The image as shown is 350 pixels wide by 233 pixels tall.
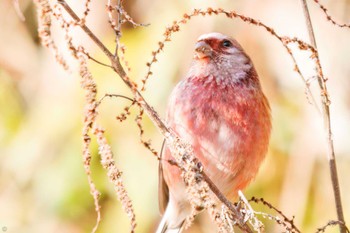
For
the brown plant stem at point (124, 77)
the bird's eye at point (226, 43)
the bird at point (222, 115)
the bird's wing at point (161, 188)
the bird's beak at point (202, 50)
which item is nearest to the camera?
the brown plant stem at point (124, 77)

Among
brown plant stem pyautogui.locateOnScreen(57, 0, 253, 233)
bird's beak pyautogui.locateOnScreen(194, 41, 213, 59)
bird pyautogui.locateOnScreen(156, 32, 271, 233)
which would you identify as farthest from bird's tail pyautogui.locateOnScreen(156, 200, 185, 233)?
brown plant stem pyautogui.locateOnScreen(57, 0, 253, 233)

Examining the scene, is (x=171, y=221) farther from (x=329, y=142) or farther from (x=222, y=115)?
(x=329, y=142)

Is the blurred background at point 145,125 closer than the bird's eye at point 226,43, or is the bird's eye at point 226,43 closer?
the bird's eye at point 226,43

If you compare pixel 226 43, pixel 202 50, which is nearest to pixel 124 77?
pixel 202 50

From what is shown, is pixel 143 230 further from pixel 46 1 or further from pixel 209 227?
pixel 46 1

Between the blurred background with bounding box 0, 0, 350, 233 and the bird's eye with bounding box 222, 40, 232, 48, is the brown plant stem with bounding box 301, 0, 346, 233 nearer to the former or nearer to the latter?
the bird's eye with bounding box 222, 40, 232, 48

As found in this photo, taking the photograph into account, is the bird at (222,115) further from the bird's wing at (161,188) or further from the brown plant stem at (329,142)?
the brown plant stem at (329,142)

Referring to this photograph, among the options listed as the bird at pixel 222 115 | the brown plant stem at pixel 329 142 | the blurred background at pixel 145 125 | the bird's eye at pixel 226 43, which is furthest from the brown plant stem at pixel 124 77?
the blurred background at pixel 145 125

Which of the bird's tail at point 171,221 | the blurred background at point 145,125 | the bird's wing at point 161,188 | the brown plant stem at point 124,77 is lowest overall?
the brown plant stem at point 124,77

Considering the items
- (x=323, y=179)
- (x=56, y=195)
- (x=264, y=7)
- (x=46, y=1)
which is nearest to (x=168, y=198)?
(x=56, y=195)
